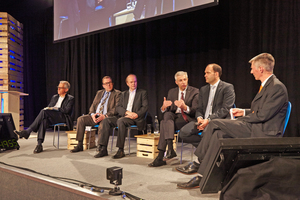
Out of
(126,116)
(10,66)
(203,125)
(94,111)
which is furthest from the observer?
(10,66)

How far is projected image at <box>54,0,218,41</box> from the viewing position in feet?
14.0

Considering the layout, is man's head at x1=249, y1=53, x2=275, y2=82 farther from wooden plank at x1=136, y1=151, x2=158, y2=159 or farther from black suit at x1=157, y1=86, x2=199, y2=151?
wooden plank at x1=136, y1=151, x2=158, y2=159

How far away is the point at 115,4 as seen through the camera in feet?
16.5

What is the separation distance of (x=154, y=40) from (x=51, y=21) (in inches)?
139

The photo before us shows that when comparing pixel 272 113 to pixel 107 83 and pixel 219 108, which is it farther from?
pixel 107 83

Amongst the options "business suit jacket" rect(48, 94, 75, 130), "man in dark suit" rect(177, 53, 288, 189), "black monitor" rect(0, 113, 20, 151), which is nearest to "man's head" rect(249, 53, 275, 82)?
"man in dark suit" rect(177, 53, 288, 189)

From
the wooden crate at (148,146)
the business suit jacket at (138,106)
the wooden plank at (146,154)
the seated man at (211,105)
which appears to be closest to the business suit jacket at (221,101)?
the seated man at (211,105)

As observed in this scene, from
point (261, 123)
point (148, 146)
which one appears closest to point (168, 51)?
point (148, 146)

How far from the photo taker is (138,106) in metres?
4.05

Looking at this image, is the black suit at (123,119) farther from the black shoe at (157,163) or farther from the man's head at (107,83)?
the black shoe at (157,163)

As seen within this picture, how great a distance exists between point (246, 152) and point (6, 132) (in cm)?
411

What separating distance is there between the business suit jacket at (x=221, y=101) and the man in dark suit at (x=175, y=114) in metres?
0.28

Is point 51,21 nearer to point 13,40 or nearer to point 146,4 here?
A: point 13,40

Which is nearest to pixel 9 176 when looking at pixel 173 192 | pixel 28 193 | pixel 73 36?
pixel 28 193
